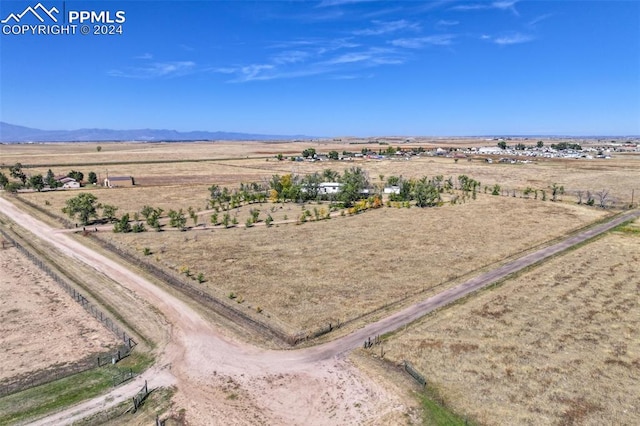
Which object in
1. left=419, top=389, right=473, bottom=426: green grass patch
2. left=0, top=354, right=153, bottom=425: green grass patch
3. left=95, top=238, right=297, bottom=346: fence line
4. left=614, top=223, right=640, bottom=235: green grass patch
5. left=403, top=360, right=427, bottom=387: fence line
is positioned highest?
left=614, top=223, right=640, bottom=235: green grass patch

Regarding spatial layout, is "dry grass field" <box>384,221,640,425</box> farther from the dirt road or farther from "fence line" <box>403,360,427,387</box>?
the dirt road

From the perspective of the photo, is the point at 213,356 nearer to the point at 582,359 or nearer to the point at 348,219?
the point at 582,359

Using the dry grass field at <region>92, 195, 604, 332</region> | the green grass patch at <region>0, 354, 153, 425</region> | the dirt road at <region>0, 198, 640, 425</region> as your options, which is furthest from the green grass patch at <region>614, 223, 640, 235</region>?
the green grass patch at <region>0, 354, 153, 425</region>

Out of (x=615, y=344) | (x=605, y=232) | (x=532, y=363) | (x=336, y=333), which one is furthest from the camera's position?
(x=605, y=232)

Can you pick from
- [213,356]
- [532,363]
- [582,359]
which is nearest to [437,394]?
[532,363]

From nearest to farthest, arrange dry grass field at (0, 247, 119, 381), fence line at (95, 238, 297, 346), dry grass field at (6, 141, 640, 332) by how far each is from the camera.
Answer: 1. dry grass field at (0, 247, 119, 381)
2. fence line at (95, 238, 297, 346)
3. dry grass field at (6, 141, 640, 332)

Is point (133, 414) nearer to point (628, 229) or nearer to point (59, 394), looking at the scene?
point (59, 394)

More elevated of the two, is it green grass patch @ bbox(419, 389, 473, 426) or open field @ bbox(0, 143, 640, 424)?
open field @ bbox(0, 143, 640, 424)
